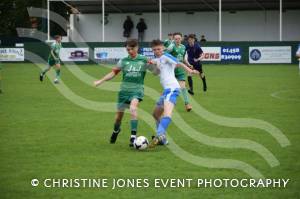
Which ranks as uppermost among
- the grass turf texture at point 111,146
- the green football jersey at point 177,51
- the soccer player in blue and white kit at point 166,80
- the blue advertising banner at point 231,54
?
the blue advertising banner at point 231,54

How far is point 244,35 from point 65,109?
34687 millimetres

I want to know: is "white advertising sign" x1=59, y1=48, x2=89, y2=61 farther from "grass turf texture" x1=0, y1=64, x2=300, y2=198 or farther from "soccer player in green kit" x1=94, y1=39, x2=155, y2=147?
"soccer player in green kit" x1=94, y1=39, x2=155, y2=147

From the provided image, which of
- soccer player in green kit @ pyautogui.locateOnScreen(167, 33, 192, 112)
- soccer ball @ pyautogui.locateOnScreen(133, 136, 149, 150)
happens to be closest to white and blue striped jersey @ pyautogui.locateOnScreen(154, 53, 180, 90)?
soccer ball @ pyautogui.locateOnScreen(133, 136, 149, 150)

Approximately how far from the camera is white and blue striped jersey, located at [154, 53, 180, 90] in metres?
13.3

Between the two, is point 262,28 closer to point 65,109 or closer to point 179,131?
point 65,109

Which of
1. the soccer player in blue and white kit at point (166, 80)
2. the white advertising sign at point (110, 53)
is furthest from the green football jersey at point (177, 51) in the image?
the white advertising sign at point (110, 53)

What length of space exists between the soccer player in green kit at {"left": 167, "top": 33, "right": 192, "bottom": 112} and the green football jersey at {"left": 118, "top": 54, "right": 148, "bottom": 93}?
628 centimetres

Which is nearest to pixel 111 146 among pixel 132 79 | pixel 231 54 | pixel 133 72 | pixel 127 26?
pixel 132 79

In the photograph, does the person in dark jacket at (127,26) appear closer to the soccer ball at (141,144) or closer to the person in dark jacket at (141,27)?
the person in dark jacket at (141,27)

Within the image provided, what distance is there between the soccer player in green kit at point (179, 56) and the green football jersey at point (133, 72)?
6.28 meters

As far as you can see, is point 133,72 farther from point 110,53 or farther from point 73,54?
point 73,54

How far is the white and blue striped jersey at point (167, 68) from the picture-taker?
→ 13.3 metres

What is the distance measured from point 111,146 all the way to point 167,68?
183 cm

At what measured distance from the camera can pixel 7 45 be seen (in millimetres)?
51219
